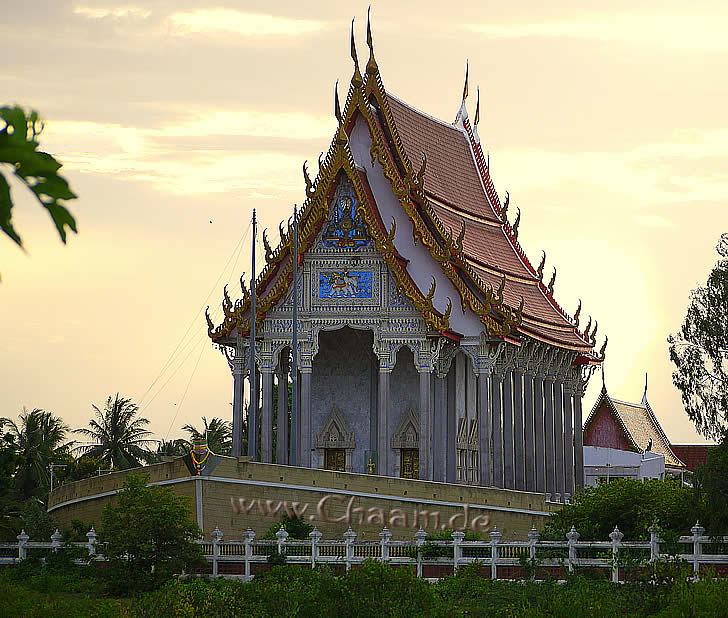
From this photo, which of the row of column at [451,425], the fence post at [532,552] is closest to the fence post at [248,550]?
the fence post at [532,552]

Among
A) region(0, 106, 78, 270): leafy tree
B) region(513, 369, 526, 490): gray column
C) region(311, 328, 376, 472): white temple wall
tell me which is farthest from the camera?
region(513, 369, 526, 490): gray column

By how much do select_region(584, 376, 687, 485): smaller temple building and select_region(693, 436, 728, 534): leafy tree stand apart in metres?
31.4

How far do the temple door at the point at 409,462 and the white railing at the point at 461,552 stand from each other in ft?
39.8

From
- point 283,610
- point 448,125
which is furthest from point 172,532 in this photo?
point 448,125

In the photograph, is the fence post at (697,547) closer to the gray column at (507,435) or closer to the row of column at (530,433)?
the row of column at (530,433)

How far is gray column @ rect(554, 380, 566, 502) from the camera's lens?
4841 centimetres

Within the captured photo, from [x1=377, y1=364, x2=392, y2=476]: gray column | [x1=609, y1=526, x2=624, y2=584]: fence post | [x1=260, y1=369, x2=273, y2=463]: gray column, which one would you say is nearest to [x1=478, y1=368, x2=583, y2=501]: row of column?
[x1=377, y1=364, x2=392, y2=476]: gray column

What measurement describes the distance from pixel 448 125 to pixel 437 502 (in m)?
18.6

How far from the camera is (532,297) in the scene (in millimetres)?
46812

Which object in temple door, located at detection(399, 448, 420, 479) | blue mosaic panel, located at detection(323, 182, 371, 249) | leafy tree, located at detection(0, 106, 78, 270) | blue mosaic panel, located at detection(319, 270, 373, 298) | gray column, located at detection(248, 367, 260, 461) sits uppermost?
blue mosaic panel, located at detection(323, 182, 371, 249)

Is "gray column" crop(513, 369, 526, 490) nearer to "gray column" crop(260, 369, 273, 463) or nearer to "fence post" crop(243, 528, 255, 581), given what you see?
"gray column" crop(260, 369, 273, 463)

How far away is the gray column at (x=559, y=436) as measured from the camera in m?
48.4

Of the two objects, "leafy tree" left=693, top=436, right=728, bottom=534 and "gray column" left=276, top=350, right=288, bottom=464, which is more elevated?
"gray column" left=276, top=350, right=288, bottom=464

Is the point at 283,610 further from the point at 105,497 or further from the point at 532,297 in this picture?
the point at 532,297
